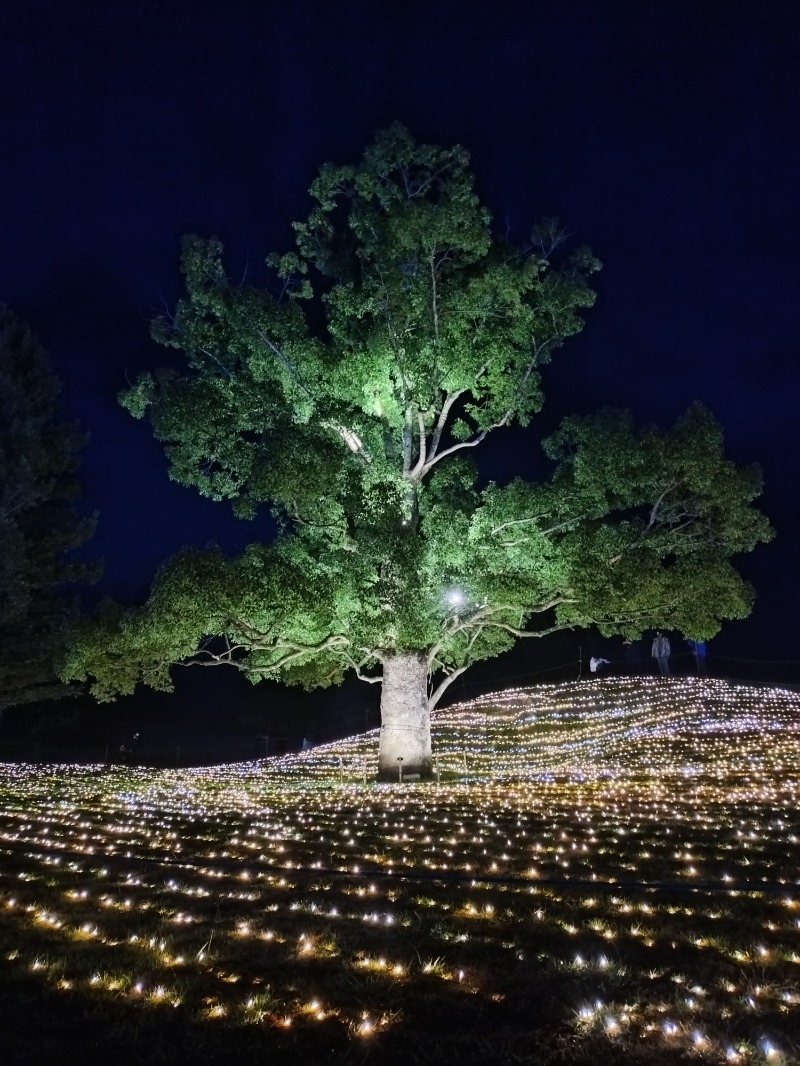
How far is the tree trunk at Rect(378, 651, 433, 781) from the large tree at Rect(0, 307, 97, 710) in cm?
1097

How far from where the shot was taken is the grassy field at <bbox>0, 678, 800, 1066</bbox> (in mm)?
2838

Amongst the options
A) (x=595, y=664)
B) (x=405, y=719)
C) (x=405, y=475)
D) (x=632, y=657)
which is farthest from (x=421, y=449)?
(x=632, y=657)

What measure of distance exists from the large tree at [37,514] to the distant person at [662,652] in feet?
51.2

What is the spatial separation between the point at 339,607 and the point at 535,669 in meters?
14.4

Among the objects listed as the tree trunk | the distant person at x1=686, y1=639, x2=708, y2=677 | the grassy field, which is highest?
the distant person at x1=686, y1=639, x2=708, y2=677

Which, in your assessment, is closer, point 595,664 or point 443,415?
point 443,415

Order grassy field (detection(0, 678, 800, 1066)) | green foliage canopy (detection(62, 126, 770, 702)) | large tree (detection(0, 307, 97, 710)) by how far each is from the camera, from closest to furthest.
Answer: grassy field (detection(0, 678, 800, 1066)) < green foliage canopy (detection(62, 126, 770, 702)) < large tree (detection(0, 307, 97, 710))

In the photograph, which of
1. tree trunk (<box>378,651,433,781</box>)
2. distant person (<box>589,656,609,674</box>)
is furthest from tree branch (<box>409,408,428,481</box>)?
distant person (<box>589,656,609,674</box>)

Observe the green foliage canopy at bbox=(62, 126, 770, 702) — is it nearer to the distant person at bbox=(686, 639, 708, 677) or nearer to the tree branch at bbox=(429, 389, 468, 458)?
the tree branch at bbox=(429, 389, 468, 458)

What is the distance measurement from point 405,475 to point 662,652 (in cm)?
1155

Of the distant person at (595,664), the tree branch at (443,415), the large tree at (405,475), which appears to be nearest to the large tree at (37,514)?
the large tree at (405,475)

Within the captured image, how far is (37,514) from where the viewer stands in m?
22.5

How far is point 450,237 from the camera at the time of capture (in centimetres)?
1222

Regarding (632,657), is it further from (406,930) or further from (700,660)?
(406,930)
